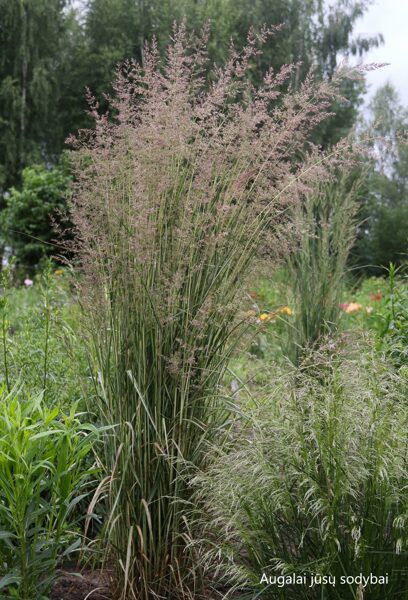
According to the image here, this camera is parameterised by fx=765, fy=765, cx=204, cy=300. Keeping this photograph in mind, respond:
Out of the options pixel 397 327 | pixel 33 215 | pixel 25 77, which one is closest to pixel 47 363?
pixel 397 327

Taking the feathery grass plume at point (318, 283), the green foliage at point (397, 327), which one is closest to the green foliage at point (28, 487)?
the green foliage at point (397, 327)

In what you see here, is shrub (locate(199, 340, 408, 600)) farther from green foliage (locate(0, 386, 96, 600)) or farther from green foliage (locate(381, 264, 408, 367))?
green foliage (locate(381, 264, 408, 367))

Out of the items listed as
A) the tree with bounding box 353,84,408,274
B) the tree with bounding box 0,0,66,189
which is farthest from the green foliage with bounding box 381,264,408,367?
the tree with bounding box 0,0,66,189

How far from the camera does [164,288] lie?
7.72 ft

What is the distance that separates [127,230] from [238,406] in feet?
2.19

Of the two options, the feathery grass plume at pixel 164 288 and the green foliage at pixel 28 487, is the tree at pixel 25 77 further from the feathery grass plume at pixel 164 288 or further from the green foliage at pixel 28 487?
the green foliage at pixel 28 487

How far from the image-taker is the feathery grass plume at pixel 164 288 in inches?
91.0

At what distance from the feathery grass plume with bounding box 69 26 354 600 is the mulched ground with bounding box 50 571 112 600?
0.43 feet

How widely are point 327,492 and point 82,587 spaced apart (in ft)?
3.31

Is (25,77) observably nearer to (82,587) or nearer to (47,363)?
(47,363)

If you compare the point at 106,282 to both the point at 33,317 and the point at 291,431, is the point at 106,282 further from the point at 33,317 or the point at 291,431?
the point at 33,317

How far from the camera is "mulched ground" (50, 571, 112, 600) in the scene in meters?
2.43

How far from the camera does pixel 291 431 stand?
2.03 metres

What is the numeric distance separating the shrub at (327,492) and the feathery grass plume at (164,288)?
0.85ft
